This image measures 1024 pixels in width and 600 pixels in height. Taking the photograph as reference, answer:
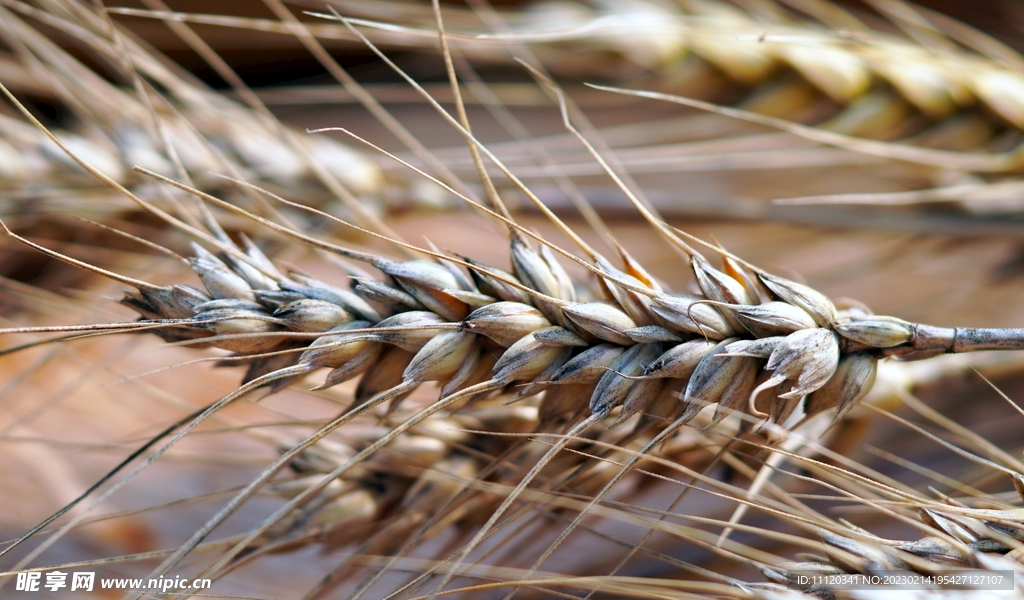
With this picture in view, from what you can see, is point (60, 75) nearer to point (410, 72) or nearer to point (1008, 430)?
point (410, 72)

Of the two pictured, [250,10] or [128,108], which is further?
[250,10]

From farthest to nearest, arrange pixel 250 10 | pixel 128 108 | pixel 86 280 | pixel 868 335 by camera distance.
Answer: pixel 250 10
pixel 86 280
pixel 128 108
pixel 868 335

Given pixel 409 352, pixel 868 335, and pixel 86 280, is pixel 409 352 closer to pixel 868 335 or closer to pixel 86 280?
pixel 868 335

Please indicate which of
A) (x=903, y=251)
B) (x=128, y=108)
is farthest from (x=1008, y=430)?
(x=128, y=108)

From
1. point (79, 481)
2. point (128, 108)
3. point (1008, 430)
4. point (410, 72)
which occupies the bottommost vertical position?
point (79, 481)

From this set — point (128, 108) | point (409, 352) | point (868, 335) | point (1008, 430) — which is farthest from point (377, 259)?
point (1008, 430)

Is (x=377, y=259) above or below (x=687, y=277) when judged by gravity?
below

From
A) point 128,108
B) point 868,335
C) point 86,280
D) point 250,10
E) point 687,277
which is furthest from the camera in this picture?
point 250,10
